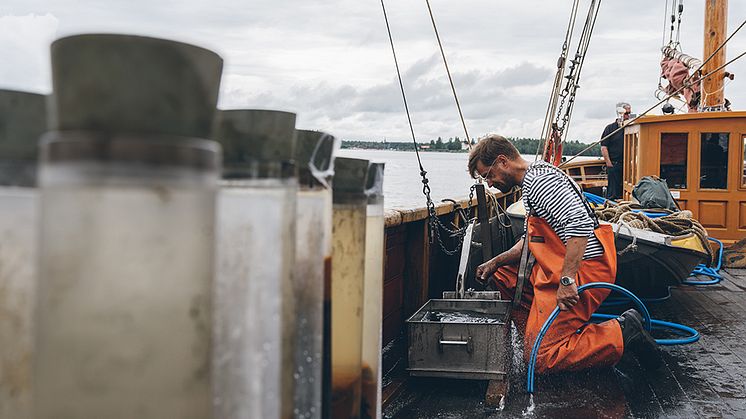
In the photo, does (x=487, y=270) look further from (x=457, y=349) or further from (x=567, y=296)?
(x=457, y=349)

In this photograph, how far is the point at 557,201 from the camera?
4.48 m

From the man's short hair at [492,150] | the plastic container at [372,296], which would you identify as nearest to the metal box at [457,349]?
the man's short hair at [492,150]

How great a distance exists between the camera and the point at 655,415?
3.94m

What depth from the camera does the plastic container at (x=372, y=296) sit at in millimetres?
1919

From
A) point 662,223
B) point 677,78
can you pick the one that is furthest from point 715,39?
point 662,223

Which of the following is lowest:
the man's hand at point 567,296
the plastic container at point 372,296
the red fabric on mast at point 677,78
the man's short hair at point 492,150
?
the man's hand at point 567,296

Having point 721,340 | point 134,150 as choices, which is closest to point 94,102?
point 134,150

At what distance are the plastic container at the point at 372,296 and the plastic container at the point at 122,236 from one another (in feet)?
3.28

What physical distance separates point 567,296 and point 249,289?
3.49 metres

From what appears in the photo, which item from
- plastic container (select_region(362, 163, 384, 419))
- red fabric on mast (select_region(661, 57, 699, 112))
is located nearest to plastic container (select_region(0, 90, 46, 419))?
plastic container (select_region(362, 163, 384, 419))

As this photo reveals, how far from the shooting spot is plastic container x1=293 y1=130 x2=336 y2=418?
147 centimetres

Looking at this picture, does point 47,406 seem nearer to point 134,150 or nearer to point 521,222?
point 134,150

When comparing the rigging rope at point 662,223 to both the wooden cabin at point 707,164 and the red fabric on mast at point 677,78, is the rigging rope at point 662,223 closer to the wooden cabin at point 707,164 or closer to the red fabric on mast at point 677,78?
the wooden cabin at point 707,164

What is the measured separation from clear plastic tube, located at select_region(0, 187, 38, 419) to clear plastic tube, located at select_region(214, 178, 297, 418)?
0.31 m
